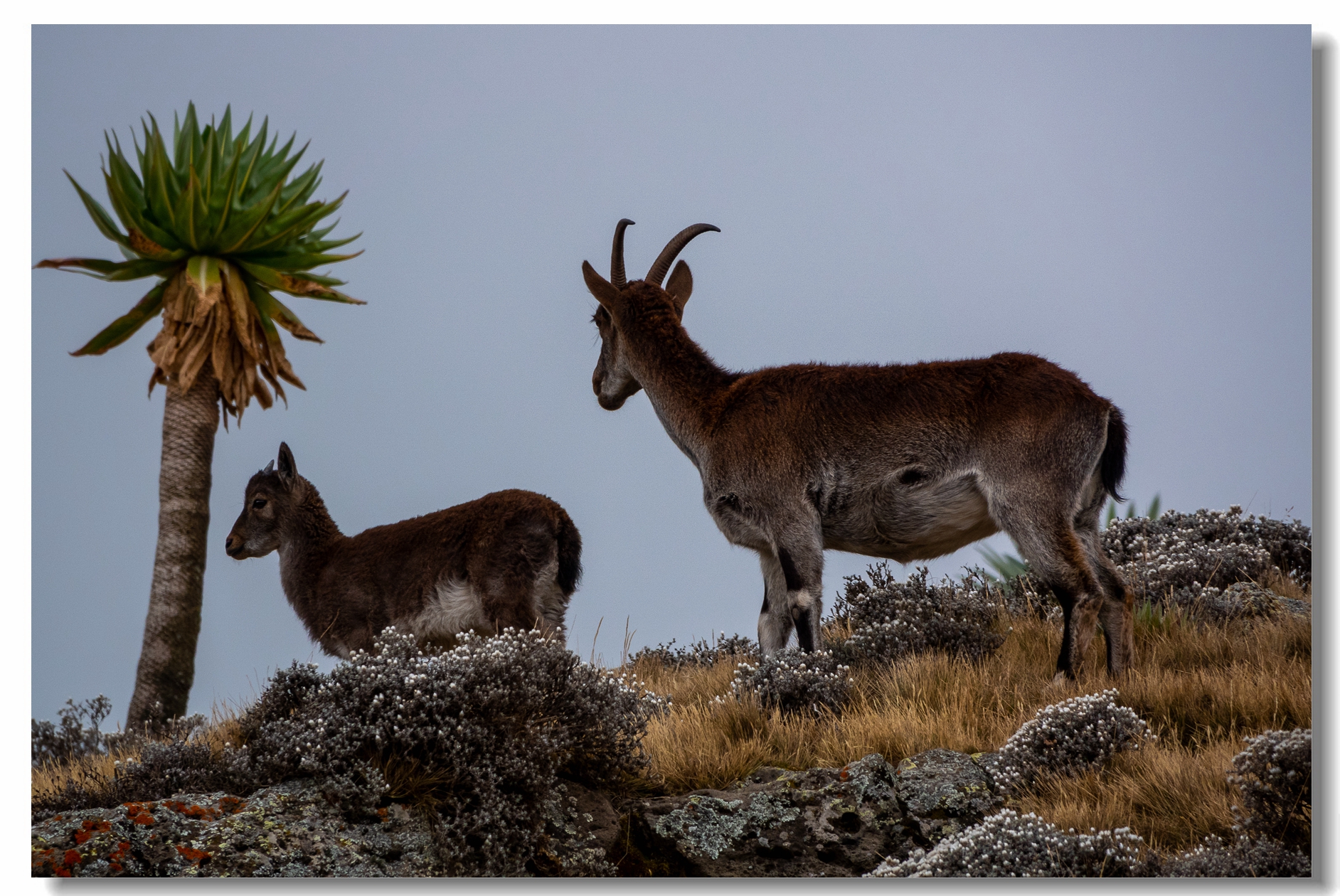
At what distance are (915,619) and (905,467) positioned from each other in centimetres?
116

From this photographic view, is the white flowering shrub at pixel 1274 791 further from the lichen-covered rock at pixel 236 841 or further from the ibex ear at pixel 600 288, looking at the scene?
the ibex ear at pixel 600 288

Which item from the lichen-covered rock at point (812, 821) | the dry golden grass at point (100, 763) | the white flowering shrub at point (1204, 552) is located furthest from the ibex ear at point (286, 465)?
the white flowering shrub at point (1204, 552)

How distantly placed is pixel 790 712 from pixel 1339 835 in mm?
2425

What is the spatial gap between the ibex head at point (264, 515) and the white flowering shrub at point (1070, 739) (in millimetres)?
4961

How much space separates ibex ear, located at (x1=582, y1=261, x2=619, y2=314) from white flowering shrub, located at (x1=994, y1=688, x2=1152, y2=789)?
11.3 ft

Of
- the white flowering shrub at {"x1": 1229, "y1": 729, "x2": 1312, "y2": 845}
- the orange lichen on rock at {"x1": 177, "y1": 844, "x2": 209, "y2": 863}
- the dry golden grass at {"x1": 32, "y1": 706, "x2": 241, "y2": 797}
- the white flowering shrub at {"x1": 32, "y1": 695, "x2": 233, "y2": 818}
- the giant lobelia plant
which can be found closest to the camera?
the orange lichen on rock at {"x1": 177, "y1": 844, "x2": 209, "y2": 863}

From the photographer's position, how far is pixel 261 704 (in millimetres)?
6090

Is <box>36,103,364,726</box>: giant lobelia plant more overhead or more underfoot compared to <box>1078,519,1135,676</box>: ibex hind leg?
more overhead

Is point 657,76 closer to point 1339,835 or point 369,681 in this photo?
point 369,681

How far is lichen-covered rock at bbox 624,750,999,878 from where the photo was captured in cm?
525

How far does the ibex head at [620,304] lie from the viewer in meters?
7.52

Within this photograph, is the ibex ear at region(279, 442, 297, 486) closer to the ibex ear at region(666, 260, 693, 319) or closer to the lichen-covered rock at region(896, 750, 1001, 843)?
the ibex ear at region(666, 260, 693, 319)

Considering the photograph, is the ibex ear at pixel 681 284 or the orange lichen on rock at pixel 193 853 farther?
the ibex ear at pixel 681 284

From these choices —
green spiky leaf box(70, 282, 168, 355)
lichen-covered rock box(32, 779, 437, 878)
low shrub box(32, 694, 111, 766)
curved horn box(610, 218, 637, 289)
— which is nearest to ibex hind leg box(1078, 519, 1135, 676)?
curved horn box(610, 218, 637, 289)
